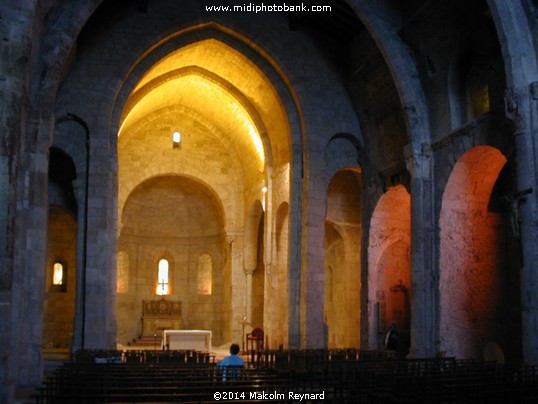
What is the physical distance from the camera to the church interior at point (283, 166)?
→ 16.3m

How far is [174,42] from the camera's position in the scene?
966 inches

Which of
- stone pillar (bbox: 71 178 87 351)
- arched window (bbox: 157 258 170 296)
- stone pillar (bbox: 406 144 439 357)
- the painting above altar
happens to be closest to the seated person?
stone pillar (bbox: 406 144 439 357)

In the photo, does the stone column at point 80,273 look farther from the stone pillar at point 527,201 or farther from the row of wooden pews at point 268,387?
the stone pillar at point 527,201

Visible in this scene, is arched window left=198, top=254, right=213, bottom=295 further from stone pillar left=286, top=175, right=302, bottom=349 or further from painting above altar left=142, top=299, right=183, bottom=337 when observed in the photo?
stone pillar left=286, top=175, right=302, bottom=349

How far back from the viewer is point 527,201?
1558 cm

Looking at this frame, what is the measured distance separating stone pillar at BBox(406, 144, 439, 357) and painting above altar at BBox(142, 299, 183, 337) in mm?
15625

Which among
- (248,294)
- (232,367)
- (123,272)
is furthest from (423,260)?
(123,272)

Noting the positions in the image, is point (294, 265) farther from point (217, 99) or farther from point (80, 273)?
point (217, 99)

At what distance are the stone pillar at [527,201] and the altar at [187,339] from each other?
14186 mm

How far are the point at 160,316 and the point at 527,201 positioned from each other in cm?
2163

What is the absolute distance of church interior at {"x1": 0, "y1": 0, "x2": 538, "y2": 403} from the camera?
16.3 m

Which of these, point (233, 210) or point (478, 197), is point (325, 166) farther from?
point (233, 210)

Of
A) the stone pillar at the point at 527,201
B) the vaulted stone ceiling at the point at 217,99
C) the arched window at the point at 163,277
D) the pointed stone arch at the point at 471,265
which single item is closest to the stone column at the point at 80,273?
the vaulted stone ceiling at the point at 217,99

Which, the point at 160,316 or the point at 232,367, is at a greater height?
the point at 160,316
